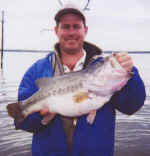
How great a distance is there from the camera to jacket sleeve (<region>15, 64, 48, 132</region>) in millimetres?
3807

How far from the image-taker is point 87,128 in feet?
12.2

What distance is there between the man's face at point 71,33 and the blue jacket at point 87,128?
0.53m

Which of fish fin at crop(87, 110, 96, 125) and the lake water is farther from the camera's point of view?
the lake water

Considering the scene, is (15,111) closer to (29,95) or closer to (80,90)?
(29,95)

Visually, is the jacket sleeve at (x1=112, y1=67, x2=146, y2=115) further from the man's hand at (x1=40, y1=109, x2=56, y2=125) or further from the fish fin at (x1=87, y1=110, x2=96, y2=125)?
the man's hand at (x1=40, y1=109, x2=56, y2=125)

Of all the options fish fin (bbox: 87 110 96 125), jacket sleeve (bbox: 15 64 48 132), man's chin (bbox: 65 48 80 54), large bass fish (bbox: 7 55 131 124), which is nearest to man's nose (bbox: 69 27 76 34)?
man's chin (bbox: 65 48 80 54)

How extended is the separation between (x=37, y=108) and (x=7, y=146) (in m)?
4.91

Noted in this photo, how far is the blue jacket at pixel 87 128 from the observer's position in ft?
12.1

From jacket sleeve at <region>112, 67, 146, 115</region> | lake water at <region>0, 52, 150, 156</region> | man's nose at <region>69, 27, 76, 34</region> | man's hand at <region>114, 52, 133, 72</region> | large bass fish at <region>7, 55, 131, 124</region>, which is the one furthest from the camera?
lake water at <region>0, 52, 150, 156</region>

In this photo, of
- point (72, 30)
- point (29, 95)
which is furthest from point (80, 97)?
point (72, 30)

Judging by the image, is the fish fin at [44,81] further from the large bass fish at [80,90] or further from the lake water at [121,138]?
the lake water at [121,138]

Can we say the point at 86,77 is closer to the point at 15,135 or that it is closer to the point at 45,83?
the point at 45,83

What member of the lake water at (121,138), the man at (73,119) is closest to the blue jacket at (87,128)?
the man at (73,119)

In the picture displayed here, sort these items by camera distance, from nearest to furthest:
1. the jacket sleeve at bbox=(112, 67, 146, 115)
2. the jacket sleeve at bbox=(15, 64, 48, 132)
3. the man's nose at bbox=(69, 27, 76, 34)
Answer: the jacket sleeve at bbox=(112, 67, 146, 115)
the jacket sleeve at bbox=(15, 64, 48, 132)
the man's nose at bbox=(69, 27, 76, 34)
